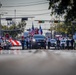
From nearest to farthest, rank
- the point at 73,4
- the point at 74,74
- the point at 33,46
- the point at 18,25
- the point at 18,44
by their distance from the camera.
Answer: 1. the point at 74,74
2. the point at 73,4
3. the point at 33,46
4. the point at 18,44
5. the point at 18,25

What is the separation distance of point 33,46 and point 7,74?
3857cm

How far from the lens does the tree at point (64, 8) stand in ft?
82.5

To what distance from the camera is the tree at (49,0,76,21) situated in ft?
82.5

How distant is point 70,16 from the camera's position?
89.6 ft

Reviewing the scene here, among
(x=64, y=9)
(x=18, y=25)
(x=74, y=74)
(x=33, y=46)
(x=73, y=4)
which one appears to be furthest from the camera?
(x=18, y=25)

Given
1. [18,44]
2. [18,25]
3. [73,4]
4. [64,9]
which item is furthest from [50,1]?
[18,25]

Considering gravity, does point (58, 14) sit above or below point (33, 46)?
above

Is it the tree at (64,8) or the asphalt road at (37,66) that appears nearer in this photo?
the asphalt road at (37,66)

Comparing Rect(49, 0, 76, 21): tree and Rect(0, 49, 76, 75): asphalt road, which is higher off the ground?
Rect(49, 0, 76, 21): tree

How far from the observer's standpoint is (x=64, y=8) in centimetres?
2659

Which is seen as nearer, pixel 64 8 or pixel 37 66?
pixel 37 66

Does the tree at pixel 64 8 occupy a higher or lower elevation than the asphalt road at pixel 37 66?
higher

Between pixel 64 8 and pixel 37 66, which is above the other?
pixel 64 8

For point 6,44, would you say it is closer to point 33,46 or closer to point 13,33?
point 33,46
